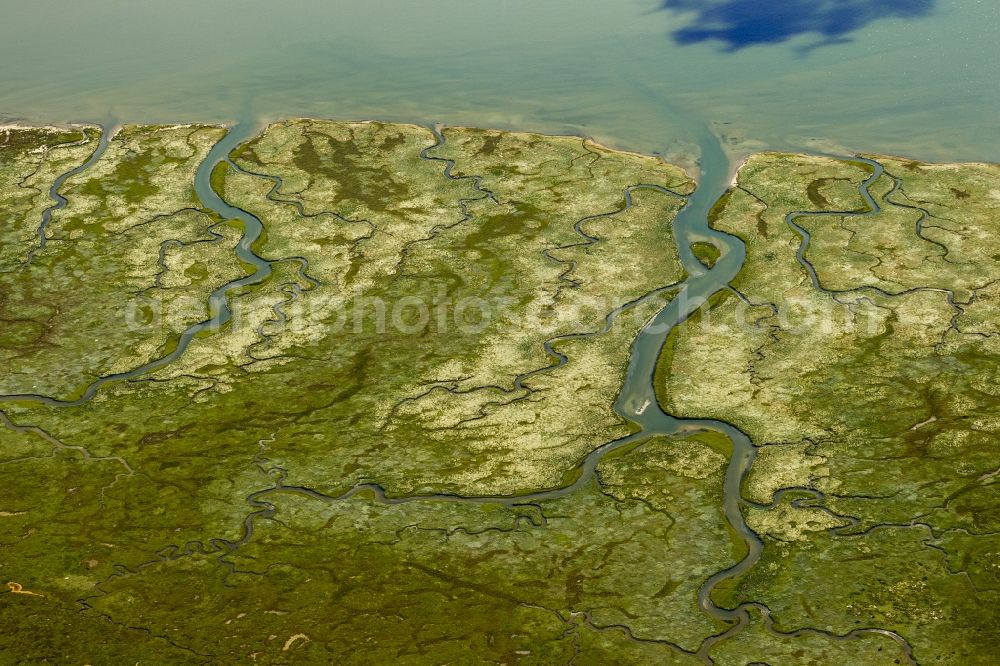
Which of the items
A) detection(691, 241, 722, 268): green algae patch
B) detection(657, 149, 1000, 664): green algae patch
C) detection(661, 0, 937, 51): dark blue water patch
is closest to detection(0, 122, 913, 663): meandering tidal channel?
detection(691, 241, 722, 268): green algae patch

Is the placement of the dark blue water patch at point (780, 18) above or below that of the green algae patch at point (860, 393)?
above

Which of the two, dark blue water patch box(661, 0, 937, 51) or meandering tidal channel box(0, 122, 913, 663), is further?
dark blue water patch box(661, 0, 937, 51)

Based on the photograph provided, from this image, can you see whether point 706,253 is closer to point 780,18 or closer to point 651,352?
point 651,352

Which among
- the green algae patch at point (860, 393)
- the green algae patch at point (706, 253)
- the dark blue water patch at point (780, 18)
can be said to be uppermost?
the dark blue water patch at point (780, 18)

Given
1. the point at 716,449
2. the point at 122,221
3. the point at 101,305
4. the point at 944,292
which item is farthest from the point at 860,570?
the point at 122,221

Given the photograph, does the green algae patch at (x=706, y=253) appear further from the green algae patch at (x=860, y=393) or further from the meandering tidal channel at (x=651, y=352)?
the green algae patch at (x=860, y=393)

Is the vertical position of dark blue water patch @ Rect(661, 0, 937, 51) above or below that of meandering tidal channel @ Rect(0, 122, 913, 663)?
above

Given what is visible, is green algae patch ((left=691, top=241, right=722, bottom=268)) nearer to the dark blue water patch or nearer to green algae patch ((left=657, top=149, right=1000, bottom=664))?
green algae patch ((left=657, top=149, right=1000, bottom=664))

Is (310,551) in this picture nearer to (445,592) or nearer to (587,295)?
(445,592)

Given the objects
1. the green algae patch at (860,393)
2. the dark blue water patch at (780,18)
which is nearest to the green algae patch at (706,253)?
the green algae patch at (860,393)
